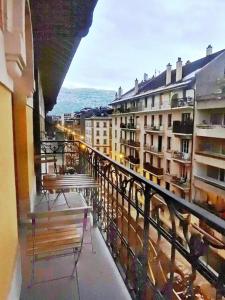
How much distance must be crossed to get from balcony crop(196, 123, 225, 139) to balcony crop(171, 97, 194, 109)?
1.51m

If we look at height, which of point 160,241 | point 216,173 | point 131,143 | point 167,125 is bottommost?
point 216,173

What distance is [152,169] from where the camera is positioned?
1897 cm

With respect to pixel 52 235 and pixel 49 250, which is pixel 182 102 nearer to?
pixel 52 235

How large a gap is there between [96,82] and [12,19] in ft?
247

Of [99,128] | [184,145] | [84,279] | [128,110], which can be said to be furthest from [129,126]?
[84,279]

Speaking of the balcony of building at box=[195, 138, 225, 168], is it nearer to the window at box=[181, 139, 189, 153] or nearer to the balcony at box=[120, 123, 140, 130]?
the window at box=[181, 139, 189, 153]

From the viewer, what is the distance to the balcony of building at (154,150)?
60.5 ft

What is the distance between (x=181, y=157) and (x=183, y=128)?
1.93 meters

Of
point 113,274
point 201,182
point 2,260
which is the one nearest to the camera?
point 2,260

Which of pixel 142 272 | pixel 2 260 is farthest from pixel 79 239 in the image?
pixel 2 260

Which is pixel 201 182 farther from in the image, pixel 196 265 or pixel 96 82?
pixel 96 82

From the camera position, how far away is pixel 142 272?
5.59 ft

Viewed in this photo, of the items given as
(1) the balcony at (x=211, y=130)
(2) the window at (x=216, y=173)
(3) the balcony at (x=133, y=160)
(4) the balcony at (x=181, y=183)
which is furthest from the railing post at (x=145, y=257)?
(3) the balcony at (x=133, y=160)

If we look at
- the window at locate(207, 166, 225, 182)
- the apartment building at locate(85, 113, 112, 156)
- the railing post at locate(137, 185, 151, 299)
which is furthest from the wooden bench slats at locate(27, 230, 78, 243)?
the apartment building at locate(85, 113, 112, 156)
